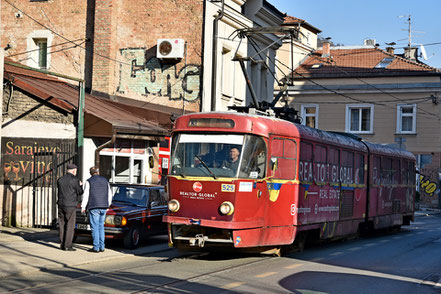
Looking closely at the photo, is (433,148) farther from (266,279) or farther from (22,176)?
(266,279)

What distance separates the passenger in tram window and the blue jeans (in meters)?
3.12

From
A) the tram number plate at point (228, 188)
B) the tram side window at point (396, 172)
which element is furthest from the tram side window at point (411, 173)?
the tram number plate at point (228, 188)

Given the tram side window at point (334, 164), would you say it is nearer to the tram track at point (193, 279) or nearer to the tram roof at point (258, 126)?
the tram roof at point (258, 126)

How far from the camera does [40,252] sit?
14430mm

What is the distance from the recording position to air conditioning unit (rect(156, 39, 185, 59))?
87.1ft

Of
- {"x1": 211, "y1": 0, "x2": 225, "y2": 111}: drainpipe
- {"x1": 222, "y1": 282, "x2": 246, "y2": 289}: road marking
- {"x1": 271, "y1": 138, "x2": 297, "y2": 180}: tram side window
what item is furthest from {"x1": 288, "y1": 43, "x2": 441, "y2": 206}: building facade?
{"x1": 222, "y1": 282, "x2": 246, "y2": 289}: road marking

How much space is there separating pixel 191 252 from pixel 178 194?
209cm

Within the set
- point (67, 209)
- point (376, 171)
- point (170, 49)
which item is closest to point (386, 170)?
point (376, 171)

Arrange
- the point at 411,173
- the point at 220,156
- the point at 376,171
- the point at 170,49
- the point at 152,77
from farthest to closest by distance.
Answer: the point at 152,77
the point at 411,173
the point at 170,49
the point at 376,171
the point at 220,156

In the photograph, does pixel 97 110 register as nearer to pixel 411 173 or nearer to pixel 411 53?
pixel 411 173

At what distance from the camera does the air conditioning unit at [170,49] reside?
2656 cm

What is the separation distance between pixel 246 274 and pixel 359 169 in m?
9.42

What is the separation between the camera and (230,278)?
38.2ft

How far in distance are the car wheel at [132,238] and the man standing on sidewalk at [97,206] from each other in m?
1.00
